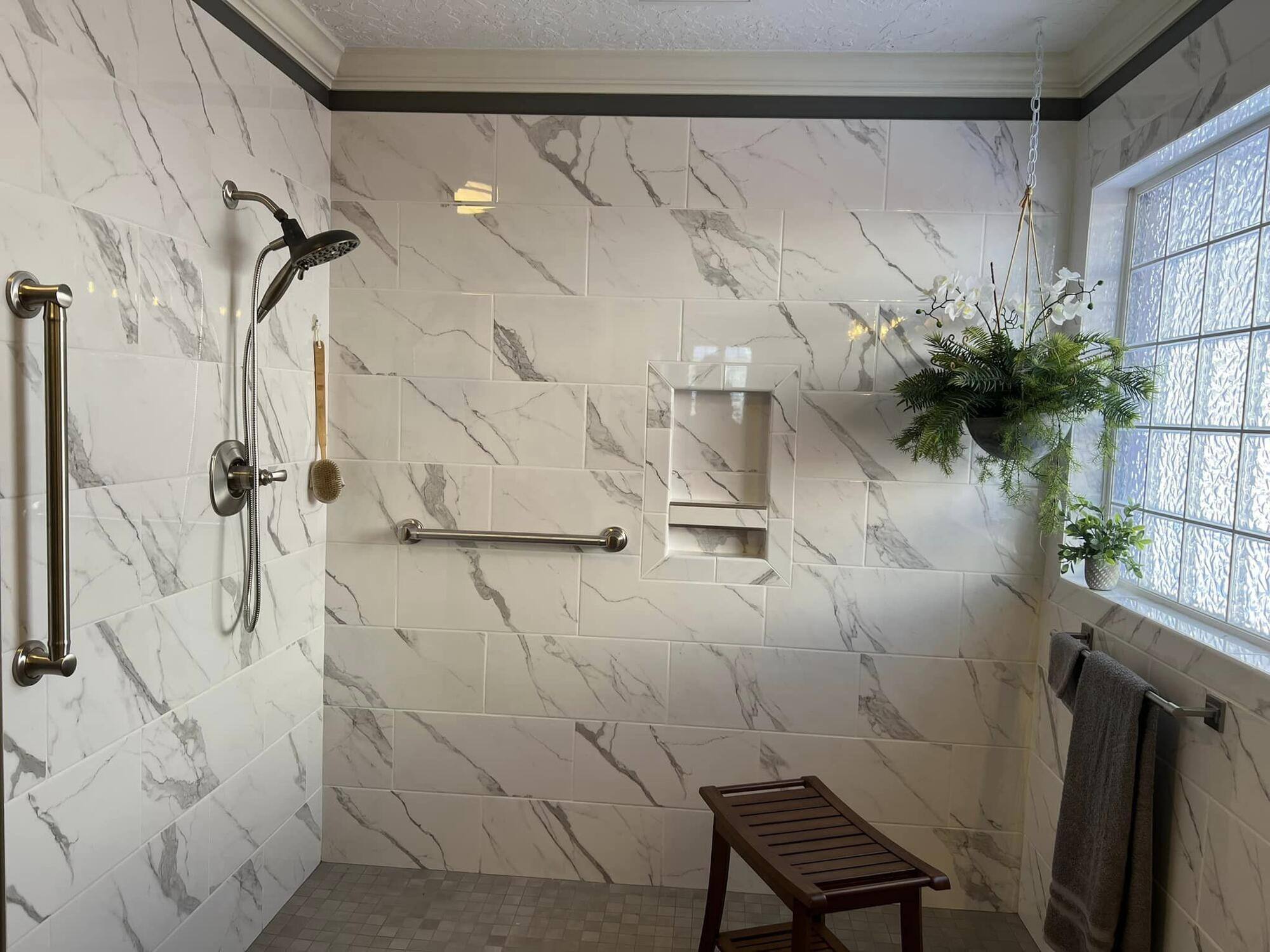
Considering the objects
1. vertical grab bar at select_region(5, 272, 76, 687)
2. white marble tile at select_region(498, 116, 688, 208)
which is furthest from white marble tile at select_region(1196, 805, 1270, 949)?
vertical grab bar at select_region(5, 272, 76, 687)

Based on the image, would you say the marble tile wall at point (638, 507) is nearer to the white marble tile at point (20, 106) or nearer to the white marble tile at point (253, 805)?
the white marble tile at point (253, 805)

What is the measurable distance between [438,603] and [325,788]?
2.07ft

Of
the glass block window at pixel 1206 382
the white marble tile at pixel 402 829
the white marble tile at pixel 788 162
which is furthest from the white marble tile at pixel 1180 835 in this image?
the white marble tile at pixel 402 829

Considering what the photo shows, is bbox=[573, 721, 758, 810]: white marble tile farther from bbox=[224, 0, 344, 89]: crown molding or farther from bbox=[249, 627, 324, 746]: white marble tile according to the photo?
bbox=[224, 0, 344, 89]: crown molding

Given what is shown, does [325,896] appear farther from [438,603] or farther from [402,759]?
[438,603]

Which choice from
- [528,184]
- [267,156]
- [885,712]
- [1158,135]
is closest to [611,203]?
[528,184]

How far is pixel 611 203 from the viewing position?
2344 millimetres

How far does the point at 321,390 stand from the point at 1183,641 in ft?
6.71

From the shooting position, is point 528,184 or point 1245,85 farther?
point 528,184

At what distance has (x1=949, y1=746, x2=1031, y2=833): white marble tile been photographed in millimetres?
2363

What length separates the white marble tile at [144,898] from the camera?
1.53 metres

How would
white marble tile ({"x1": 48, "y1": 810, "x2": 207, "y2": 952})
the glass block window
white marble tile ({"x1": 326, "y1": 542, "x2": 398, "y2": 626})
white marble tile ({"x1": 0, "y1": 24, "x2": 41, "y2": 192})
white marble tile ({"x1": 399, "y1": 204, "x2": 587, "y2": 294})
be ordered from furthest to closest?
white marble tile ({"x1": 326, "y1": 542, "x2": 398, "y2": 626}) → white marble tile ({"x1": 399, "y1": 204, "x2": 587, "y2": 294}) → the glass block window → white marble tile ({"x1": 48, "y1": 810, "x2": 207, "y2": 952}) → white marble tile ({"x1": 0, "y1": 24, "x2": 41, "y2": 192})

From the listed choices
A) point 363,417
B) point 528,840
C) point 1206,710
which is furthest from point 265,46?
point 1206,710

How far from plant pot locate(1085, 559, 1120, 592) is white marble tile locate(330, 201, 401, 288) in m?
1.88
